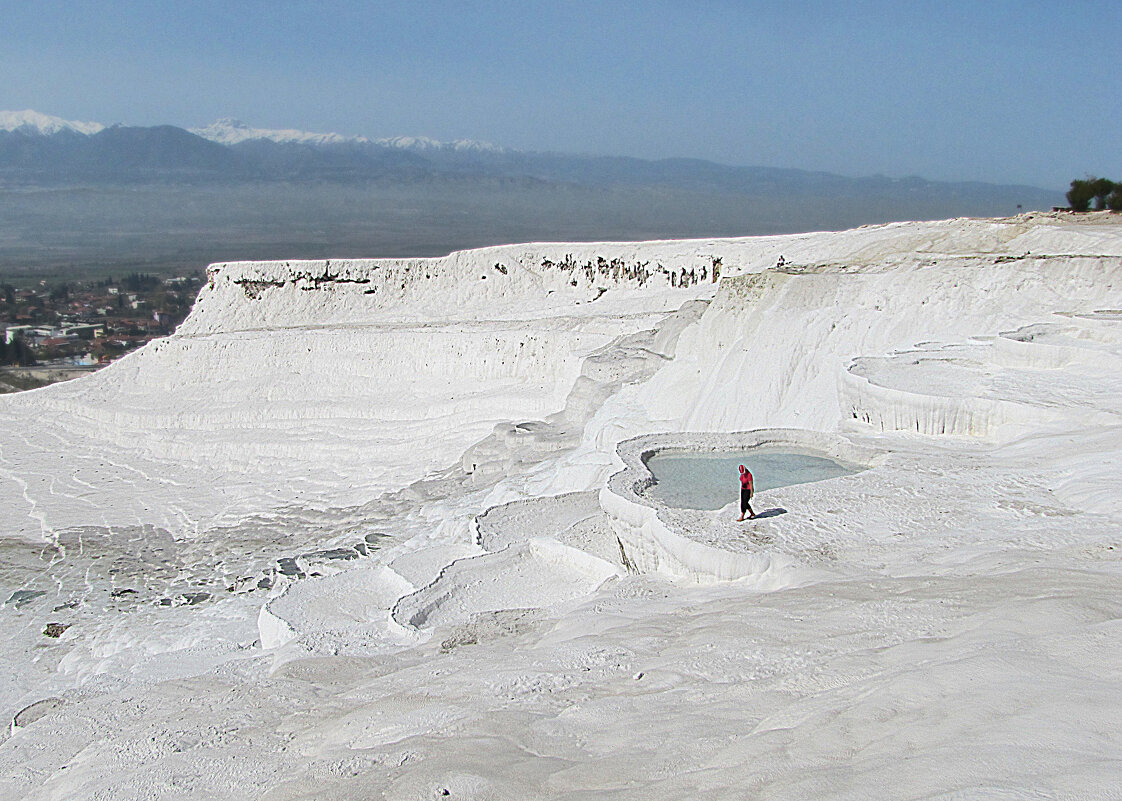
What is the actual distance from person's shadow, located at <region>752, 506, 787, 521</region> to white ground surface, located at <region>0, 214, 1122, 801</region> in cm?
10

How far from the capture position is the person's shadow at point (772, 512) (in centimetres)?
731

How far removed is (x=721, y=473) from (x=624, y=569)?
152cm

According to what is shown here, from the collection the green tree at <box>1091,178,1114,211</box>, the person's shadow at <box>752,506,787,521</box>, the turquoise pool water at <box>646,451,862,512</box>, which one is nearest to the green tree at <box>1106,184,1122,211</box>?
the green tree at <box>1091,178,1114,211</box>

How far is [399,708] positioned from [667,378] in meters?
11.6

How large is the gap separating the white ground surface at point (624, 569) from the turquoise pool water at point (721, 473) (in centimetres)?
37

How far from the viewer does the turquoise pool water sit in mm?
8281

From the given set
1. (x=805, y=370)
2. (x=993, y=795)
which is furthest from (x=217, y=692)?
(x=805, y=370)

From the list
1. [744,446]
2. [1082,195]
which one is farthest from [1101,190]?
[744,446]

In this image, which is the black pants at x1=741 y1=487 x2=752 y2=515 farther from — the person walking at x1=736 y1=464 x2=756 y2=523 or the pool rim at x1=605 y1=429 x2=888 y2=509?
the pool rim at x1=605 y1=429 x2=888 y2=509

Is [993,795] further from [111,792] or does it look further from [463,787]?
[111,792]

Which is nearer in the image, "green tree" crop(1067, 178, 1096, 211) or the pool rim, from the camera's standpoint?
the pool rim

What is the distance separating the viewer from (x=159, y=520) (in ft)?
53.8

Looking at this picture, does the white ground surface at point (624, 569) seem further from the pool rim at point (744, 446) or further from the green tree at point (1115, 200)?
the green tree at point (1115, 200)

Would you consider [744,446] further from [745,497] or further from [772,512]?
[745,497]
